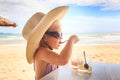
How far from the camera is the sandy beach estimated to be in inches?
182

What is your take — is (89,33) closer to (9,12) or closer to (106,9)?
(106,9)

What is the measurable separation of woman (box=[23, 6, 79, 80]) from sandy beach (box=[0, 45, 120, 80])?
2.62 m

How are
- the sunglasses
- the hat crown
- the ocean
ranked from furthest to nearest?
the ocean, the hat crown, the sunglasses

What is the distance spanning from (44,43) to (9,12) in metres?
4.86

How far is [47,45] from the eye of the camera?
1839mm

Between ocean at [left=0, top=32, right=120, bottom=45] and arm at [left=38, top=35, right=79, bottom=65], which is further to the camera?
ocean at [left=0, top=32, right=120, bottom=45]

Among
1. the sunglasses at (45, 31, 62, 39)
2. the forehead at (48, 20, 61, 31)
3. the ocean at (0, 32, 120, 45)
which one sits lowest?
the sunglasses at (45, 31, 62, 39)

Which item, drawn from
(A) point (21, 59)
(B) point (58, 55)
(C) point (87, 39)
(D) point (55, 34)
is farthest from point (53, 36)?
(C) point (87, 39)

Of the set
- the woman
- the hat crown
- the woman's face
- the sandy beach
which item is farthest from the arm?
the sandy beach

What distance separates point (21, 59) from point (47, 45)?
3931 mm

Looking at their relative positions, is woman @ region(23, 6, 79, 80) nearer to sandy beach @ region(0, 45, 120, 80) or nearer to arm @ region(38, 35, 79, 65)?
arm @ region(38, 35, 79, 65)

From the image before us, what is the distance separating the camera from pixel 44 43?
6.00 ft

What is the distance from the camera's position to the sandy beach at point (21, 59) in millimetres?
4618

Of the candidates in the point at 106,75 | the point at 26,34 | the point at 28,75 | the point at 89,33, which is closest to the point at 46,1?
the point at 89,33
